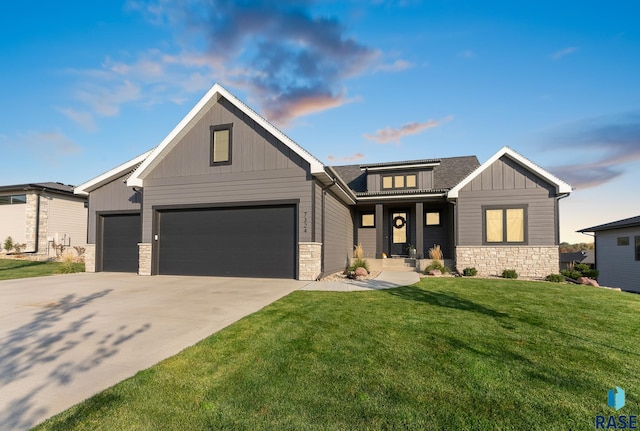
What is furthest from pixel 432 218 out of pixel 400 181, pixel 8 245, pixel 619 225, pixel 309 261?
pixel 8 245

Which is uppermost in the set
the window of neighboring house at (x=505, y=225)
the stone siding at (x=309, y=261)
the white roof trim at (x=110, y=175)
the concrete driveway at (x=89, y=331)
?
the white roof trim at (x=110, y=175)

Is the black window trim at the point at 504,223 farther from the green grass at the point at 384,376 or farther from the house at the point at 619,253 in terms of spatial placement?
the green grass at the point at 384,376

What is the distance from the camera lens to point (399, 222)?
17.0m

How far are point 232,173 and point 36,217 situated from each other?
16.5 m

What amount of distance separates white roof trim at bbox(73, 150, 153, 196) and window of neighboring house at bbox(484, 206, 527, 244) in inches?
612

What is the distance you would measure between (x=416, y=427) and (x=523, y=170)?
13.5 m

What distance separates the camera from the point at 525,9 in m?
9.73

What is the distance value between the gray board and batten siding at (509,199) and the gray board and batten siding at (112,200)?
48.5 feet

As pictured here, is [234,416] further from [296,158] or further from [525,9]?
[525,9]

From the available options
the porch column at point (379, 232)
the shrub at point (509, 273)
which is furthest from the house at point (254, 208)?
the porch column at point (379, 232)

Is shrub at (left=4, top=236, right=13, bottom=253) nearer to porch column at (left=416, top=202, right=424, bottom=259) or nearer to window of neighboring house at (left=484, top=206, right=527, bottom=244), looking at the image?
porch column at (left=416, top=202, right=424, bottom=259)

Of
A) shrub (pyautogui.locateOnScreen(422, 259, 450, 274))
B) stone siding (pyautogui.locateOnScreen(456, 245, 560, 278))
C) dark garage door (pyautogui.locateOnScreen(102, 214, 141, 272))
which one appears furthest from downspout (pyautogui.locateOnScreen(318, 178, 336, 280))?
dark garage door (pyautogui.locateOnScreen(102, 214, 141, 272))

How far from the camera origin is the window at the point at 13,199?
1964 centimetres

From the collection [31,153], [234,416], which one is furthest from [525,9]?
[31,153]
